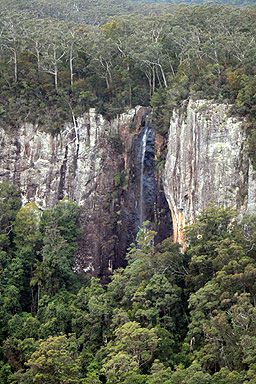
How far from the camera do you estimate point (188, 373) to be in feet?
69.6

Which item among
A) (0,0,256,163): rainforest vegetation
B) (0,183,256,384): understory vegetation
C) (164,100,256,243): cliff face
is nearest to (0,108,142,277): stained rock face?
(0,0,256,163): rainforest vegetation

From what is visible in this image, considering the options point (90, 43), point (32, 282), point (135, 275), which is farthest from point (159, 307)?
point (90, 43)

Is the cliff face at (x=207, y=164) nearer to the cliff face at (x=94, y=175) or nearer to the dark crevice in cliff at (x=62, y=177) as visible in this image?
the cliff face at (x=94, y=175)

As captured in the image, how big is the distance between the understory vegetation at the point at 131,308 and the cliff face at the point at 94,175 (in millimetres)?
2097

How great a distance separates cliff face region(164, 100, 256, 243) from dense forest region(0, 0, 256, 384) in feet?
3.10

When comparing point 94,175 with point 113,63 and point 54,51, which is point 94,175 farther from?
point 54,51

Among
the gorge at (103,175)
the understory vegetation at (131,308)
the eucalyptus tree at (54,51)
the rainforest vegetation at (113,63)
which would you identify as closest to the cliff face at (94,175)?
the gorge at (103,175)

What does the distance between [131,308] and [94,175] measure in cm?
1137

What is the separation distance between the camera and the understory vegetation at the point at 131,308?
22344 mm

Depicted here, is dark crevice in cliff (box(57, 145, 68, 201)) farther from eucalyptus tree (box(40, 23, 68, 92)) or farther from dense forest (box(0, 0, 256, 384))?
eucalyptus tree (box(40, 23, 68, 92))

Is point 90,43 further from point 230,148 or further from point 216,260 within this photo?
point 216,260

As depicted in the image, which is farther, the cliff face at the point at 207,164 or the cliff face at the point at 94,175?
the cliff face at the point at 94,175

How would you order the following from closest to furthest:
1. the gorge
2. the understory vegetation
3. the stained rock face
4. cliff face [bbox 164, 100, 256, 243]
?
the understory vegetation, cliff face [bbox 164, 100, 256, 243], the gorge, the stained rock face

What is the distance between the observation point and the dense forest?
23219 mm
